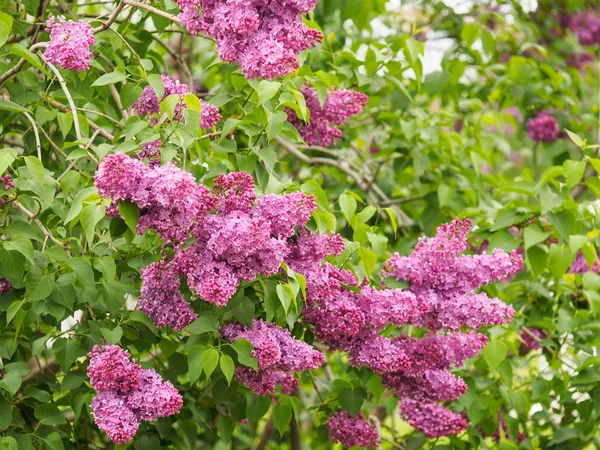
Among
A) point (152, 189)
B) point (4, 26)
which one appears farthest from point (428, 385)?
point (4, 26)

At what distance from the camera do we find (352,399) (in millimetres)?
2961

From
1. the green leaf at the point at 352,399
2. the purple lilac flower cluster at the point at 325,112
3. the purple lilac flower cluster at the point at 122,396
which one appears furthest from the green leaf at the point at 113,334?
the purple lilac flower cluster at the point at 325,112

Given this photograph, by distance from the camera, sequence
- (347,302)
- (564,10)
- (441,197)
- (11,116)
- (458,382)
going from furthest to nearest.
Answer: (564,10)
(441,197)
(11,116)
(458,382)
(347,302)

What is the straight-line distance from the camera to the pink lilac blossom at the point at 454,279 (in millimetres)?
2586

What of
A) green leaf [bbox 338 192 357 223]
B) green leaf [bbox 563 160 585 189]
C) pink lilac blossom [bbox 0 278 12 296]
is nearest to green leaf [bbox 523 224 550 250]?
green leaf [bbox 563 160 585 189]

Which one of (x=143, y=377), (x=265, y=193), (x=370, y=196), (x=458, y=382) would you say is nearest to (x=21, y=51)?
(x=265, y=193)

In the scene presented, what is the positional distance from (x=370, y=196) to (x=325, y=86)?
1.00 meters

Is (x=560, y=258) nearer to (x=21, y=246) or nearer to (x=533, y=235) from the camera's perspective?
(x=533, y=235)

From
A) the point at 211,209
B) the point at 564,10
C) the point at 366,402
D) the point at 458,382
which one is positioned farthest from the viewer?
the point at 564,10

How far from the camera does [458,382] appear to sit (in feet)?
8.94

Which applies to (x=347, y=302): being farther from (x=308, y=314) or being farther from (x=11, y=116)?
(x=11, y=116)

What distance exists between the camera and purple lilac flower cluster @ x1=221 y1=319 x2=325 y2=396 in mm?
2305

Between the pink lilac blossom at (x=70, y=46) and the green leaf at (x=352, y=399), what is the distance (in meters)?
1.33

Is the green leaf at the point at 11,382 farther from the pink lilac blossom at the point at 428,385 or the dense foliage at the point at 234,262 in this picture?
the pink lilac blossom at the point at 428,385
